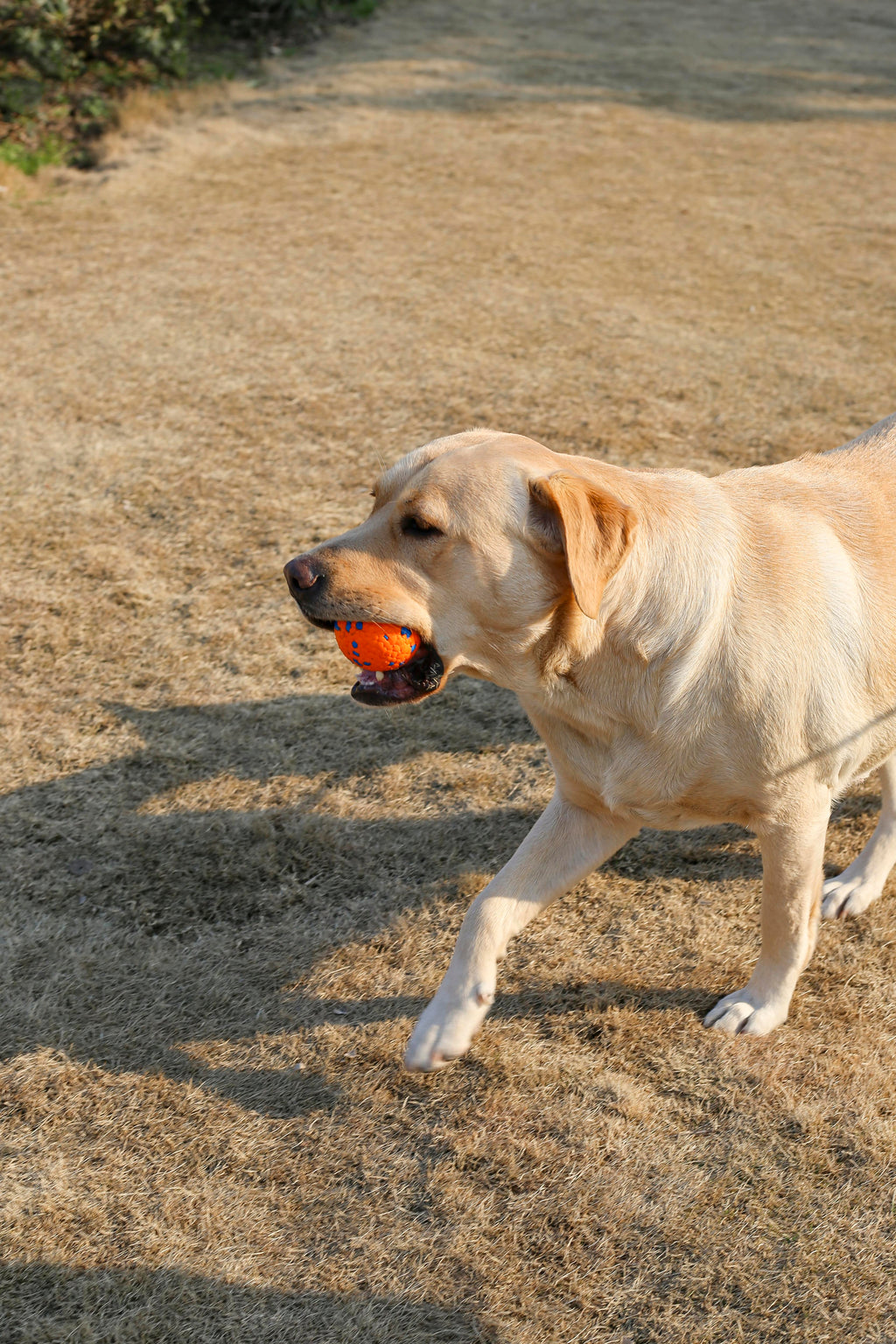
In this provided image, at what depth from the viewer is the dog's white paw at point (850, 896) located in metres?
3.07

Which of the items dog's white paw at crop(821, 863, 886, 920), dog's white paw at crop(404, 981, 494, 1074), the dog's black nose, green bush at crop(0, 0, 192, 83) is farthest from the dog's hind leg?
green bush at crop(0, 0, 192, 83)

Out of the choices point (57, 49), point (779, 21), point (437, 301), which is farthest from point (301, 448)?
point (779, 21)

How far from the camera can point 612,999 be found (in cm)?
283

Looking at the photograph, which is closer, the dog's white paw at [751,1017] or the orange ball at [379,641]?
the orange ball at [379,641]

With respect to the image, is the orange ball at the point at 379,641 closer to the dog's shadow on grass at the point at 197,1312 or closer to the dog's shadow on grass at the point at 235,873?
the dog's shadow on grass at the point at 235,873

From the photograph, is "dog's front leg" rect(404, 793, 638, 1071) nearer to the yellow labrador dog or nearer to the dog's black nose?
the yellow labrador dog

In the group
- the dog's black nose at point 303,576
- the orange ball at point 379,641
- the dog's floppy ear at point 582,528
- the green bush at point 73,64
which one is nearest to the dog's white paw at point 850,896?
the dog's floppy ear at point 582,528

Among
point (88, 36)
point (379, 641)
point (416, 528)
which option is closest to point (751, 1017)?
point (379, 641)

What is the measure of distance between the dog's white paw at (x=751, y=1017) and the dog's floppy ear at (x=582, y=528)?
3.76 ft

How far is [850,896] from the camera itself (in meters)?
3.08

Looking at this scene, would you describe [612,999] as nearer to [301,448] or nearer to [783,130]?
[301,448]

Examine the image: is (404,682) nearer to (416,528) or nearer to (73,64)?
(416,528)

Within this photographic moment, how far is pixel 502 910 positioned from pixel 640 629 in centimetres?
74

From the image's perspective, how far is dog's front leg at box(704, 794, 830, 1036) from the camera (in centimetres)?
247
